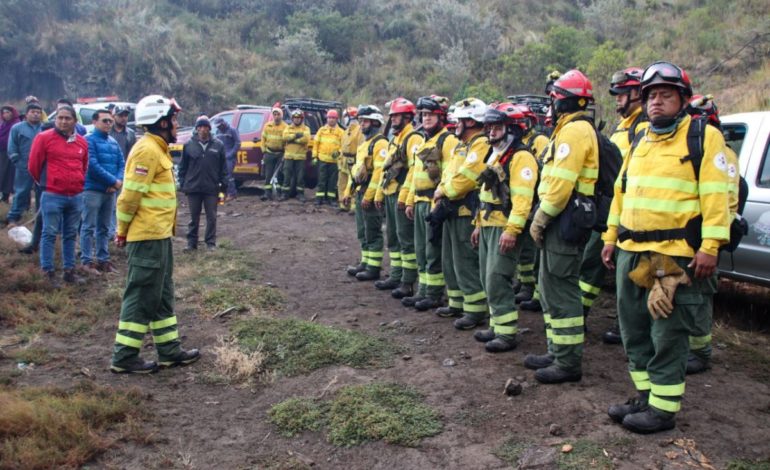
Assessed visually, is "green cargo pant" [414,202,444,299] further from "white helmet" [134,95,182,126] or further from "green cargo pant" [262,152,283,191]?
"green cargo pant" [262,152,283,191]

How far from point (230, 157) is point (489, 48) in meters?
13.9

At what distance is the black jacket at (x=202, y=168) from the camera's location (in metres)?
9.95

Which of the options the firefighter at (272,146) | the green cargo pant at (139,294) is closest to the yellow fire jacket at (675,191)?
the green cargo pant at (139,294)

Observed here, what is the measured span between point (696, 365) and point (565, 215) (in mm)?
1644

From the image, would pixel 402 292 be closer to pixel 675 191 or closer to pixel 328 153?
pixel 675 191

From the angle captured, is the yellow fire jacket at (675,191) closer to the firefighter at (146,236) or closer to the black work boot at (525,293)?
the black work boot at (525,293)

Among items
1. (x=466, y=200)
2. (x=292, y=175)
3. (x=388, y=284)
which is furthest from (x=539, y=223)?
(x=292, y=175)

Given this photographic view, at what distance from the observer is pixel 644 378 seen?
416 cm

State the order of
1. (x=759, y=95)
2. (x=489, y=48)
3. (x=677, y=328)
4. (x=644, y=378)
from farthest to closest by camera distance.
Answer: (x=489, y=48) < (x=759, y=95) < (x=644, y=378) < (x=677, y=328)

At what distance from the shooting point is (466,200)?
249 inches

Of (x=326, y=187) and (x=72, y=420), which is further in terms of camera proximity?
(x=326, y=187)

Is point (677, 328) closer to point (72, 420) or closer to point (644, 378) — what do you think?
point (644, 378)

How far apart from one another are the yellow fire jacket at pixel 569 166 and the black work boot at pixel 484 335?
1522mm

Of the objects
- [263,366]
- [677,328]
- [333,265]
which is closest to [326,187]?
[333,265]
